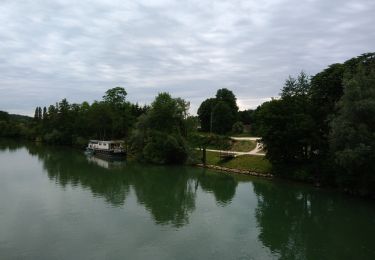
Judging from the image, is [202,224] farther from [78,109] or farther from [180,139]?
[78,109]

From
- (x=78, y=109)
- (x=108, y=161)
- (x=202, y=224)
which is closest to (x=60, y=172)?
(x=108, y=161)

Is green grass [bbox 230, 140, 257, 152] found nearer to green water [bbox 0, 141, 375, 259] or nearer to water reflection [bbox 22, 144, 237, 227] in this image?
water reflection [bbox 22, 144, 237, 227]

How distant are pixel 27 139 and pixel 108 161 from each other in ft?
233

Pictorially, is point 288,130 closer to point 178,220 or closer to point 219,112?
point 178,220

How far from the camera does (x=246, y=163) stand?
154ft

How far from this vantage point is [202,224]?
2345cm

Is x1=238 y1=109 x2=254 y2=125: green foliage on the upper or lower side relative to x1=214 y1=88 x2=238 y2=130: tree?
lower

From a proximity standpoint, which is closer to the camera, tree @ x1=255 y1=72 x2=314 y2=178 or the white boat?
tree @ x1=255 y1=72 x2=314 y2=178

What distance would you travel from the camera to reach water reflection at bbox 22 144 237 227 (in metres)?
28.1

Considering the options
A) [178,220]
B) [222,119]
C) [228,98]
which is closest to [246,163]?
[178,220]

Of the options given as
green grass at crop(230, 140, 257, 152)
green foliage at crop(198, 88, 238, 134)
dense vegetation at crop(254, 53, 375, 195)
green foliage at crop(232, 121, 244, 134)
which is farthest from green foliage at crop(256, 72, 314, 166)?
green foliage at crop(198, 88, 238, 134)

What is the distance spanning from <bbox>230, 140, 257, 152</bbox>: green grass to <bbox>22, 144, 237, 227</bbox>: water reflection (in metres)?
11.2

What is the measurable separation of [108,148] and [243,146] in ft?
Answer: 81.8

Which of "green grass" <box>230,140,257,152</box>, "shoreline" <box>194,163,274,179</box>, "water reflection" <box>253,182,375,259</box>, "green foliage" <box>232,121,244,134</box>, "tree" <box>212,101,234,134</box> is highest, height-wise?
"tree" <box>212,101,234,134</box>
